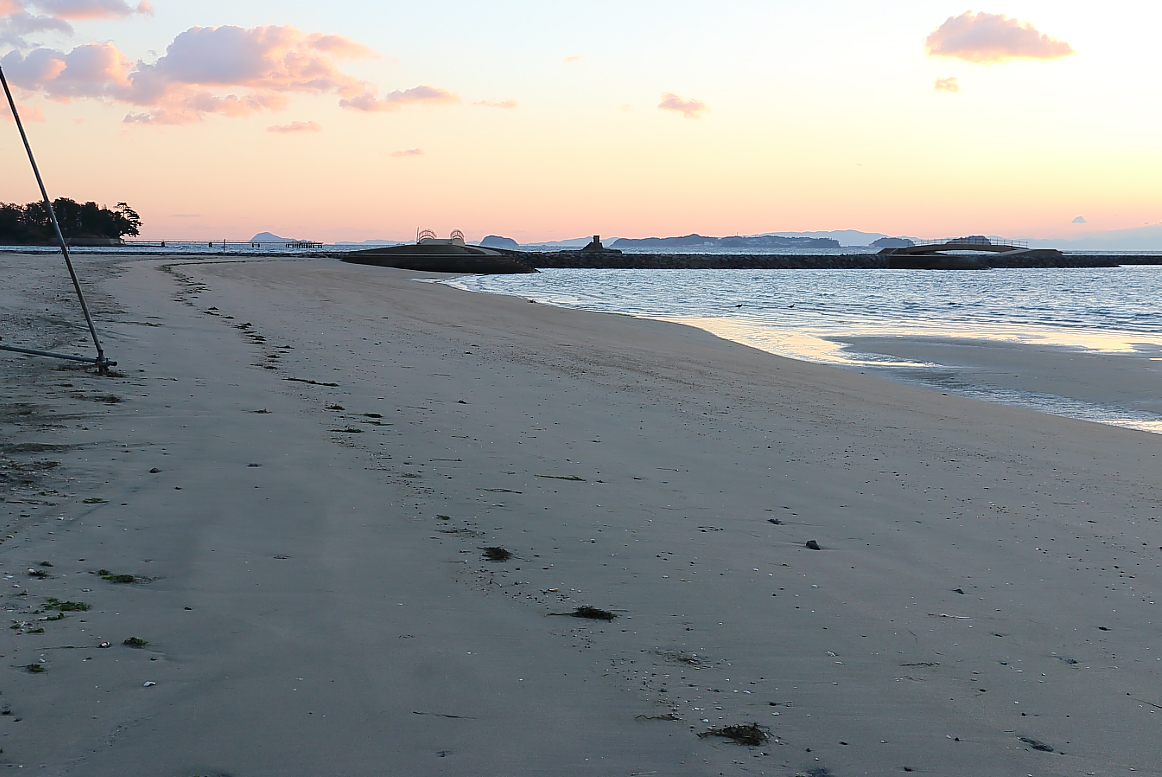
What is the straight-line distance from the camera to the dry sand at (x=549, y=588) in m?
2.49

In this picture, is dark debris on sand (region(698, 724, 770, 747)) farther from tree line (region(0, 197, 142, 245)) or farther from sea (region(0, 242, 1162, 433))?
tree line (region(0, 197, 142, 245))

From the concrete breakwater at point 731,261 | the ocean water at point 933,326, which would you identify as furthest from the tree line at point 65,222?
the ocean water at point 933,326

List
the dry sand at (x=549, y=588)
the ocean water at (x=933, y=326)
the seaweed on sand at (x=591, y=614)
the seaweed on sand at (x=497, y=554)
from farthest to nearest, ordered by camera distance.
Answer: the ocean water at (x=933, y=326), the seaweed on sand at (x=497, y=554), the seaweed on sand at (x=591, y=614), the dry sand at (x=549, y=588)

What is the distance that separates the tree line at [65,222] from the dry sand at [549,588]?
3961 inches

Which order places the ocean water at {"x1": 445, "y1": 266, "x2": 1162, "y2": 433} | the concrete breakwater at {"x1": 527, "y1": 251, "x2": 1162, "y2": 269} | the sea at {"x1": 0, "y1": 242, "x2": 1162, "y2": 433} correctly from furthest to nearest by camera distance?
the concrete breakwater at {"x1": 527, "y1": 251, "x2": 1162, "y2": 269} → the ocean water at {"x1": 445, "y1": 266, "x2": 1162, "y2": 433} → the sea at {"x1": 0, "y1": 242, "x2": 1162, "y2": 433}

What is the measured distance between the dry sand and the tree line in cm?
10060

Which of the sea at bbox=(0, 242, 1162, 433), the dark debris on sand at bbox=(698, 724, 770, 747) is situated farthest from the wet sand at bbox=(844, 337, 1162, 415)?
the dark debris on sand at bbox=(698, 724, 770, 747)

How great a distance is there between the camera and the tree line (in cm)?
10056

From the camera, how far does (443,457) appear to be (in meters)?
5.56

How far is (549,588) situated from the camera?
3586mm

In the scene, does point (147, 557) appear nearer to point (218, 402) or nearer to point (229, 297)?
point (218, 402)

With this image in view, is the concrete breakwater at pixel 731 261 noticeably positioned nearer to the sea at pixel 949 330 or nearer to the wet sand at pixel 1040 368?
the sea at pixel 949 330

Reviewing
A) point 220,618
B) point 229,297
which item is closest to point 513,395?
point 220,618

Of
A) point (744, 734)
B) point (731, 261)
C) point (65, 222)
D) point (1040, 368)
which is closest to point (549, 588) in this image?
point (744, 734)
